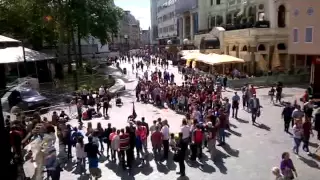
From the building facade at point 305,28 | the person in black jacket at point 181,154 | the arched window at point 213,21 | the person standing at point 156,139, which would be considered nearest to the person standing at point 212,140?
the person in black jacket at point 181,154

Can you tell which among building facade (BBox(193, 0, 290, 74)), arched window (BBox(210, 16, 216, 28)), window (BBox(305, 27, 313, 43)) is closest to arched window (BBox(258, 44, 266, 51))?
building facade (BBox(193, 0, 290, 74))

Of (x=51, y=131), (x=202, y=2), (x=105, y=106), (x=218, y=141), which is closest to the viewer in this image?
(x=51, y=131)

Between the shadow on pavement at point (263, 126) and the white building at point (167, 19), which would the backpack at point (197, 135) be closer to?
the shadow on pavement at point (263, 126)

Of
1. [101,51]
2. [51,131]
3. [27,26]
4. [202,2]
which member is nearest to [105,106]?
[51,131]

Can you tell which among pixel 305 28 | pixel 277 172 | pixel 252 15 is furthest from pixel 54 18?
pixel 277 172

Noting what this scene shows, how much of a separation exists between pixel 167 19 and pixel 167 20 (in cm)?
35

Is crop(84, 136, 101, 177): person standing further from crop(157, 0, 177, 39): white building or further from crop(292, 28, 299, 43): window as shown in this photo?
crop(157, 0, 177, 39): white building

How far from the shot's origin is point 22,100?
2381cm

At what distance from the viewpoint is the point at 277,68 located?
36.2m

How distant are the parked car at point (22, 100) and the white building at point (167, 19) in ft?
234

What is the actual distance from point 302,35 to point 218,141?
2081 centimetres

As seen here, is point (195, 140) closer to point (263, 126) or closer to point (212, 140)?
point (212, 140)

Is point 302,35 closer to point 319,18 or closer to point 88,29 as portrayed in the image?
point 319,18

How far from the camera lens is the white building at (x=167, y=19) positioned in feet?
315
